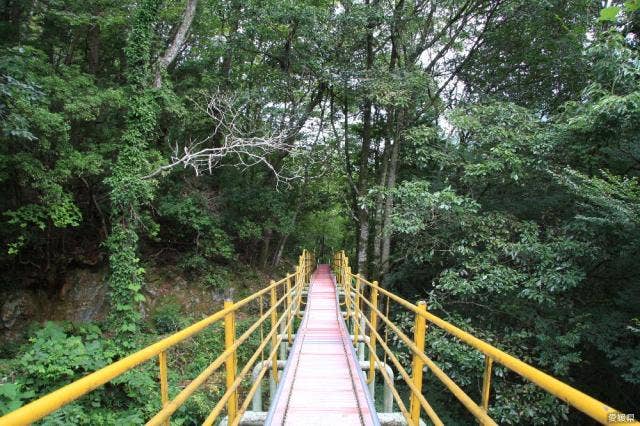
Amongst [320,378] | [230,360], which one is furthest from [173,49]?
[230,360]

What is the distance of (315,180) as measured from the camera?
18406 mm

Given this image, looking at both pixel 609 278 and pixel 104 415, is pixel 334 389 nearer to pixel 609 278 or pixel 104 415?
pixel 104 415

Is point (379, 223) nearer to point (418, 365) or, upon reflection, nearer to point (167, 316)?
point (167, 316)

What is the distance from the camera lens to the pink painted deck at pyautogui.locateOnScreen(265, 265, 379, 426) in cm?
381

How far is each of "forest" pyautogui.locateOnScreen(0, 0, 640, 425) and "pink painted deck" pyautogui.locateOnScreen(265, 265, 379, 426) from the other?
8.56 feet

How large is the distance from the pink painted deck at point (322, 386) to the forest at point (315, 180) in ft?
8.56

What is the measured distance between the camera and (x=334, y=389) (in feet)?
15.0

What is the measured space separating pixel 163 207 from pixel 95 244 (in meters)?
2.78

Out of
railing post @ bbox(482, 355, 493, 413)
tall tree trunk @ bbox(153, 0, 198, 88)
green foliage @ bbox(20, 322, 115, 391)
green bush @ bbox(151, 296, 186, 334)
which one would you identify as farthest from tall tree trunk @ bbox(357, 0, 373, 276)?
railing post @ bbox(482, 355, 493, 413)

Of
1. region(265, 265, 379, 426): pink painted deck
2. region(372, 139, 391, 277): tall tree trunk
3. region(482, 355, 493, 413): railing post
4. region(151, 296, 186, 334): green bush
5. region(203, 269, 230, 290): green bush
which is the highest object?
region(372, 139, 391, 277): tall tree trunk

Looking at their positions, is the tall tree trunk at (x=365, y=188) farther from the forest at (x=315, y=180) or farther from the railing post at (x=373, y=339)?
the railing post at (x=373, y=339)

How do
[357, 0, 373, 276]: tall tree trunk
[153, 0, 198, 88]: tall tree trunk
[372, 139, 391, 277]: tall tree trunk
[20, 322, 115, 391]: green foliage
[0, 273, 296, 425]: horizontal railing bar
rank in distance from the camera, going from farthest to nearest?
[357, 0, 373, 276]: tall tree trunk
[372, 139, 391, 277]: tall tree trunk
[153, 0, 198, 88]: tall tree trunk
[20, 322, 115, 391]: green foliage
[0, 273, 296, 425]: horizontal railing bar

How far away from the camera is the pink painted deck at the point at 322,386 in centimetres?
381

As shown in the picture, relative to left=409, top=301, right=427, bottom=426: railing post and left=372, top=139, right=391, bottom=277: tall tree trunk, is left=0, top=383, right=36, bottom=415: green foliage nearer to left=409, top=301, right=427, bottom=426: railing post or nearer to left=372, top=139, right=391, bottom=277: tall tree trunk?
left=409, top=301, right=427, bottom=426: railing post
